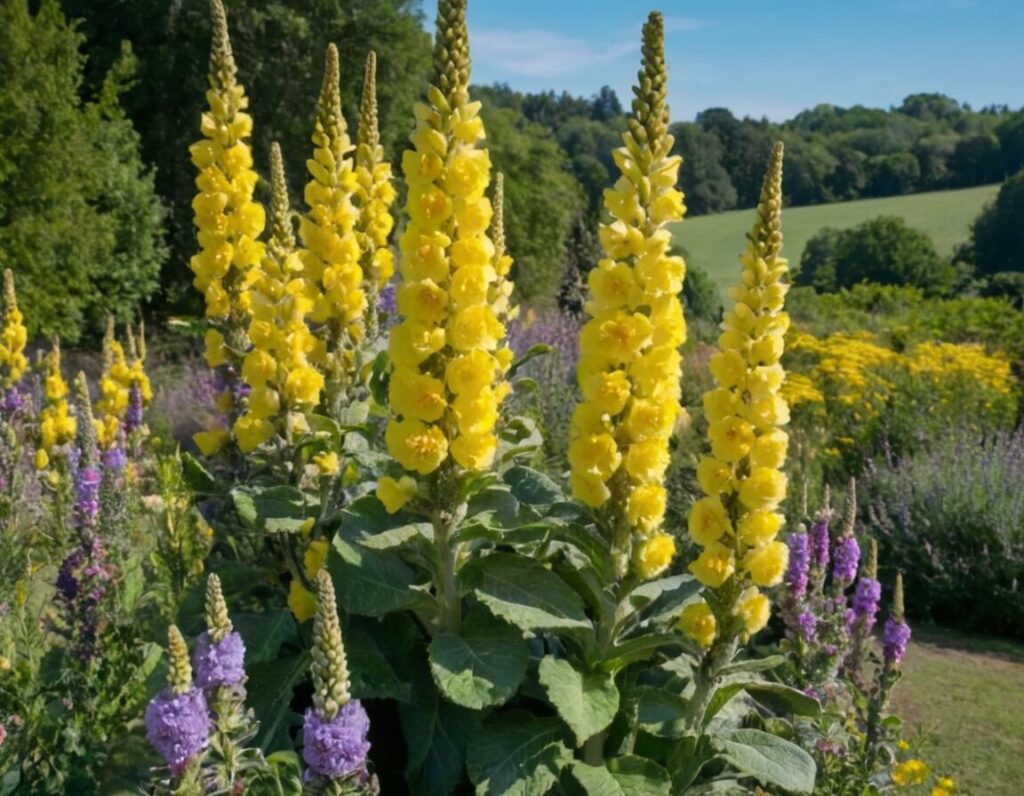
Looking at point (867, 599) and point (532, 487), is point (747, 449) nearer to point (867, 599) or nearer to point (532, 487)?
point (532, 487)

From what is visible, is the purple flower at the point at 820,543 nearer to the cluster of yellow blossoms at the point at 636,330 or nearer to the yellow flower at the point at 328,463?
the cluster of yellow blossoms at the point at 636,330

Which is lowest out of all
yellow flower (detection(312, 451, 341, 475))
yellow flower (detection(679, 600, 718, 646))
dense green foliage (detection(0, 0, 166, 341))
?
yellow flower (detection(679, 600, 718, 646))

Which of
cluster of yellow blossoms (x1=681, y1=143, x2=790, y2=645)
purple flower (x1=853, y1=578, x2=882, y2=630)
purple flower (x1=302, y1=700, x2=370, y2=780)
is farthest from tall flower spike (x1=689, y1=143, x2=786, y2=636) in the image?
purple flower (x1=853, y1=578, x2=882, y2=630)

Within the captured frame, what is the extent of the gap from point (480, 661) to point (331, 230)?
5.06ft

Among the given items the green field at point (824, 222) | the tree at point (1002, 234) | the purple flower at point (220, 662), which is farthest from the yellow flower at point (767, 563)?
the tree at point (1002, 234)

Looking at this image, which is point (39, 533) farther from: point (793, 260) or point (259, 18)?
point (793, 260)

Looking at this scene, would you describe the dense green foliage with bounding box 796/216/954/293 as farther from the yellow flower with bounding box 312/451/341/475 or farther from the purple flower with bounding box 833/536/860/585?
the yellow flower with bounding box 312/451/341/475

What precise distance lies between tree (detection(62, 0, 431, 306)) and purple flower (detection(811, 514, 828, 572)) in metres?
15.8

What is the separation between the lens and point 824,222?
160 feet

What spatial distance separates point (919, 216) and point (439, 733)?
52.6m

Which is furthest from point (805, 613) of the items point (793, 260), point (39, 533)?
point (793, 260)

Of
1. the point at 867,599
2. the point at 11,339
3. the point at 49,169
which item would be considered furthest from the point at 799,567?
the point at 49,169

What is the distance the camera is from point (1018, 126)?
2264 inches

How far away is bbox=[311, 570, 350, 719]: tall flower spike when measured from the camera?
1.66 metres
